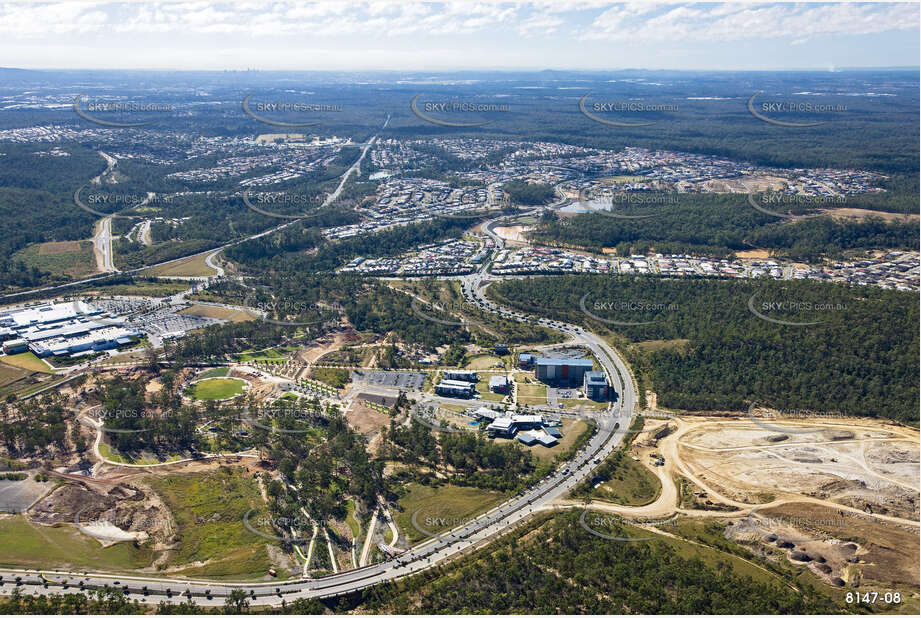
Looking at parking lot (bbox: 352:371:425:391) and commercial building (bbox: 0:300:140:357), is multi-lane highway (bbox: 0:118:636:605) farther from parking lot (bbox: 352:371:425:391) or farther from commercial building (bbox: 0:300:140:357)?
commercial building (bbox: 0:300:140:357)

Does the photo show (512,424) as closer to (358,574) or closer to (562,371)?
(562,371)

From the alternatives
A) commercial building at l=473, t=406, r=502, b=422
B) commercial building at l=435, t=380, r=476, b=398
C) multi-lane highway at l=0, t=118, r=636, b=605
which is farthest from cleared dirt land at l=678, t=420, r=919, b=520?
commercial building at l=435, t=380, r=476, b=398

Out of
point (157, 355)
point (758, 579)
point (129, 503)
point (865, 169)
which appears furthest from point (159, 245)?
point (865, 169)

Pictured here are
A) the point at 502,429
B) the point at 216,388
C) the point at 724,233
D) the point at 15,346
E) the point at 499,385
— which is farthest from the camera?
the point at 724,233

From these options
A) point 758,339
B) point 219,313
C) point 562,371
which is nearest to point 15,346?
point 219,313

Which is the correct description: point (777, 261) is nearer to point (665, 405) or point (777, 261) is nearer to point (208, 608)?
point (665, 405)

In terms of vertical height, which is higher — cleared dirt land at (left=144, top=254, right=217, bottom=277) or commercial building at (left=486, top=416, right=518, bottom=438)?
cleared dirt land at (left=144, top=254, right=217, bottom=277)
